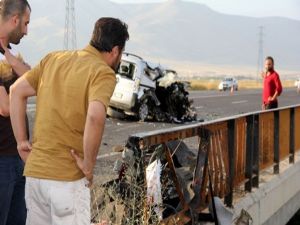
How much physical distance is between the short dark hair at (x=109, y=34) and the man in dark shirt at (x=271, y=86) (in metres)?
9.28

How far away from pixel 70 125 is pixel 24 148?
43 centimetres

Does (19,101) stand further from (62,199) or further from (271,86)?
(271,86)

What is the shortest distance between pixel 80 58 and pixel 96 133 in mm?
446

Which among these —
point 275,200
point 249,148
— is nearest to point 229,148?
point 249,148

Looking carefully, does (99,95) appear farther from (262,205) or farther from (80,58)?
(262,205)

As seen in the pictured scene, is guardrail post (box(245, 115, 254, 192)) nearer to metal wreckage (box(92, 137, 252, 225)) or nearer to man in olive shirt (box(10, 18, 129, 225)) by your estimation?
metal wreckage (box(92, 137, 252, 225))

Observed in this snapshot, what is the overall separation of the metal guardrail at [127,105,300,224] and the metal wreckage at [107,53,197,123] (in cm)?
1128

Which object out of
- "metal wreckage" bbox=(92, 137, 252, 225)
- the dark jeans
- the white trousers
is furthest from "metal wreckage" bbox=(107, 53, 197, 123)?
the white trousers

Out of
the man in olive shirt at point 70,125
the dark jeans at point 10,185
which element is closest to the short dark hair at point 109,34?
the man in olive shirt at point 70,125

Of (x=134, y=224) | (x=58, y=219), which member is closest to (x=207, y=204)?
(x=134, y=224)

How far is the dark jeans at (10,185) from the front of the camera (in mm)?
3736

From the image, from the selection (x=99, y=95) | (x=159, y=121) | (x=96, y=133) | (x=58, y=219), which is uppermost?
(x=99, y=95)

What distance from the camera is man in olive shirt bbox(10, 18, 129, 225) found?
3250mm

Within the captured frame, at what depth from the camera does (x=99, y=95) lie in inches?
124
